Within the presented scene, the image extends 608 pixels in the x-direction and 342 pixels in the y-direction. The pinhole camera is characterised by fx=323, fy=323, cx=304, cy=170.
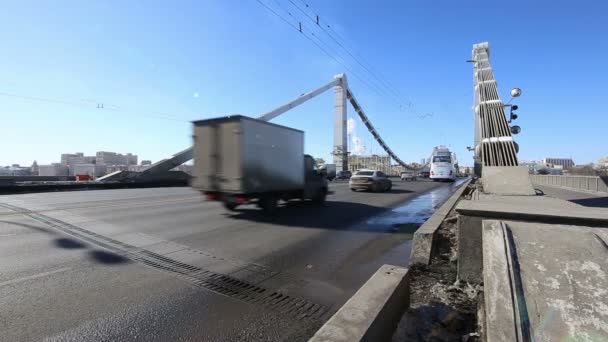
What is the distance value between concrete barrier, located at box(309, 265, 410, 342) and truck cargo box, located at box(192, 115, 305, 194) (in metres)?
7.15

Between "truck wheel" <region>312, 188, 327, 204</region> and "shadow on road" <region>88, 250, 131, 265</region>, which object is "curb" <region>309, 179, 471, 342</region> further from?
"truck wheel" <region>312, 188, 327, 204</region>

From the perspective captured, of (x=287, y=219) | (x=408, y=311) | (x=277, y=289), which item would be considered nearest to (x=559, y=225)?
(x=408, y=311)

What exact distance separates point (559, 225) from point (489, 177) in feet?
43.6

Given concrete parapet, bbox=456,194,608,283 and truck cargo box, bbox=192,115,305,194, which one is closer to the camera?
concrete parapet, bbox=456,194,608,283

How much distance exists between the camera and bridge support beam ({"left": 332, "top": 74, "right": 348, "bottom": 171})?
73.1 meters

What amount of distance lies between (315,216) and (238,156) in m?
3.12

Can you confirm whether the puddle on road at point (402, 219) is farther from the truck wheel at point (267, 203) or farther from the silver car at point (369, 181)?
the silver car at point (369, 181)

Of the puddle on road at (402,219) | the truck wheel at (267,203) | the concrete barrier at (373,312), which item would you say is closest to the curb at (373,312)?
the concrete barrier at (373,312)

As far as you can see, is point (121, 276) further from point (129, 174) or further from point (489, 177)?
point (129, 174)

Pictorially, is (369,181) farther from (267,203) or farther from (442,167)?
(442,167)

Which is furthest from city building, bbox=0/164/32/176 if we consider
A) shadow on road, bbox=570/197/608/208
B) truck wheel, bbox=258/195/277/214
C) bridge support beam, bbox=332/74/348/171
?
bridge support beam, bbox=332/74/348/171

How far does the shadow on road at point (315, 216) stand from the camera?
9133 millimetres

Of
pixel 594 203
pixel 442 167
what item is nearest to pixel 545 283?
pixel 594 203

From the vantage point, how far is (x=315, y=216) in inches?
414
